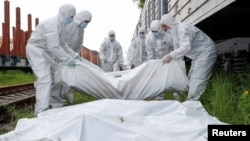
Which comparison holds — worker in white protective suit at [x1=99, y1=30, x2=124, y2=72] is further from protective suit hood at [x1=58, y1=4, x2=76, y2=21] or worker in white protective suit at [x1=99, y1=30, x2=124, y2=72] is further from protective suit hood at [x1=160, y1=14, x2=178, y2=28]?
protective suit hood at [x1=58, y1=4, x2=76, y2=21]

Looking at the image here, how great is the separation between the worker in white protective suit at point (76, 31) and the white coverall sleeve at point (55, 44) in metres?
0.63

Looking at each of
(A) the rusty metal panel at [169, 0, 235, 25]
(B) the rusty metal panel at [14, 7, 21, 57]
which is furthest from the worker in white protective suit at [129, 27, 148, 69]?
(B) the rusty metal panel at [14, 7, 21, 57]

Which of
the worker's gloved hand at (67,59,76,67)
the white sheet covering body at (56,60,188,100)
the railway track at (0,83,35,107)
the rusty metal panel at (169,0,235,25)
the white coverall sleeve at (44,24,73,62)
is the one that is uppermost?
the rusty metal panel at (169,0,235,25)

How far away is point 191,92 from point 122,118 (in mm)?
2702

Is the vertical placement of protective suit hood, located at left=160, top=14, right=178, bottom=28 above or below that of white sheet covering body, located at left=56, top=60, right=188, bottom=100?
above

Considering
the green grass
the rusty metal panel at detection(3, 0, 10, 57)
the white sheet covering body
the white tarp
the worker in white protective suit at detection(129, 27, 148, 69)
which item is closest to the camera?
the white tarp

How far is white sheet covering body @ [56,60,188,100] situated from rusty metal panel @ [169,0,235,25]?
3.53 feet

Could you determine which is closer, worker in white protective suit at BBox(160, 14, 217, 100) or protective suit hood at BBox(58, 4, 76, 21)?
protective suit hood at BBox(58, 4, 76, 21)

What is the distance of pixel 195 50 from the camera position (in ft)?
20.9

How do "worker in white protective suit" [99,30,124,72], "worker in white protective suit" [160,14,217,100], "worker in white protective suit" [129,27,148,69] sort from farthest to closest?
"worker in white protective suit" [129,27,148,69] → "worker in white protective suit" [99,30,124,72] → "worker in white protective suit" [160,14,217,100]

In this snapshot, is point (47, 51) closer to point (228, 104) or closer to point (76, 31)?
point (76, 31)

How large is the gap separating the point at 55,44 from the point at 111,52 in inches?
254

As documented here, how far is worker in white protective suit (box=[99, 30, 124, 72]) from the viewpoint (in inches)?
468

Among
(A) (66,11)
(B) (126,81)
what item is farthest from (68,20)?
(B) (126,81)
